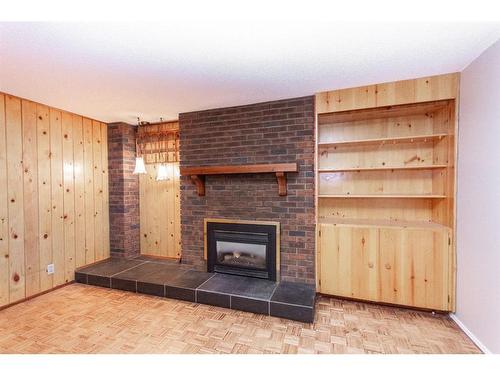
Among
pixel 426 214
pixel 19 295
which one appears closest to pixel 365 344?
pixel 426 214

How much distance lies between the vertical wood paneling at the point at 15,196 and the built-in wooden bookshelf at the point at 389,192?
3.24m

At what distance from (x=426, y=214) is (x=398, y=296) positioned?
3.09ft

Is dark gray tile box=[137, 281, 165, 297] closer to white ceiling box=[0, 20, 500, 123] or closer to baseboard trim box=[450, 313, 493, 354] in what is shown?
white ceiling box=[0, 20, 500, 123]

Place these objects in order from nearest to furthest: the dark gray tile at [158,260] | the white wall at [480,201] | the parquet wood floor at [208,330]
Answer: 1. the white wall at [480,201]
2. the parquet wood floor at [208,330]
3. the dark gray tile at [158,260]

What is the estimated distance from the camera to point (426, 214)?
258 cm

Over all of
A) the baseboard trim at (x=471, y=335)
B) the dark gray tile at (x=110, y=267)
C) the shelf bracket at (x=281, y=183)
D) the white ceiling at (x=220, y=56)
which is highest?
the white ceiling at (x=220, y=56)

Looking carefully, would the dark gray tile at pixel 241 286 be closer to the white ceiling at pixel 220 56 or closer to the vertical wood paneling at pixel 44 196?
the vertical wood paneling at pixel 44 196

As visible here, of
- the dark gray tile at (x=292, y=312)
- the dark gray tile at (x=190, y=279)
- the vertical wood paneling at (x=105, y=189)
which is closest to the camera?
the dark gray tile at (x=292, y=312)

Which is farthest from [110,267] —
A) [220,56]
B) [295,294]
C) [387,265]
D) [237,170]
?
[387,265]

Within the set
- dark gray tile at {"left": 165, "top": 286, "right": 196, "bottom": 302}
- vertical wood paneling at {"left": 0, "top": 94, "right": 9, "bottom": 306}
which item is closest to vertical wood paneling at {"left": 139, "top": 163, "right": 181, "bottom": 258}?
dark gray tile at {"left": 165, "top": 286, "right": 196, "bottom": 302}

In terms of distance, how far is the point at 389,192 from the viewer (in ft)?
8.72

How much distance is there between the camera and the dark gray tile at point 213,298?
2.42 m

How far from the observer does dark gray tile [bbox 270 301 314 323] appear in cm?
213

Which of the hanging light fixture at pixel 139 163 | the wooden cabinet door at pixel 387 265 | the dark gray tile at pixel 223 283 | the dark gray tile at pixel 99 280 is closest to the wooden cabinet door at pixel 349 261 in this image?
the wooden cabinet door at pixel 387 265
